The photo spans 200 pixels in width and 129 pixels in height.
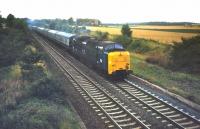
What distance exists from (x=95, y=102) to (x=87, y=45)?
12326mm

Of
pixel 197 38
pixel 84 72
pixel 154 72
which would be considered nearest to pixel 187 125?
pixel 154 72

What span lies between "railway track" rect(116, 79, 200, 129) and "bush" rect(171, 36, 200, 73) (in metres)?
7.12

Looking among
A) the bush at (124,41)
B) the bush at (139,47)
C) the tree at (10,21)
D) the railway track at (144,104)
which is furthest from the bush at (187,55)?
the tree at (10,21)

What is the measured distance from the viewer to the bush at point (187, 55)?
26919 millimetres

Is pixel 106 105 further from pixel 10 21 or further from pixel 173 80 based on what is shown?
pixel 10 21

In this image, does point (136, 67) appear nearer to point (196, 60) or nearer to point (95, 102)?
point (196, 60)

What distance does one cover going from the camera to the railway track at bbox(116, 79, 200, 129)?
14222 mm

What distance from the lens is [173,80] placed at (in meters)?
23.2

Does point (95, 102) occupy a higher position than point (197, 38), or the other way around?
point (197, 38)

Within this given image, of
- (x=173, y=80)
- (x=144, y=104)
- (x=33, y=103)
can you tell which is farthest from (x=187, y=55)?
(x=33, y=103)

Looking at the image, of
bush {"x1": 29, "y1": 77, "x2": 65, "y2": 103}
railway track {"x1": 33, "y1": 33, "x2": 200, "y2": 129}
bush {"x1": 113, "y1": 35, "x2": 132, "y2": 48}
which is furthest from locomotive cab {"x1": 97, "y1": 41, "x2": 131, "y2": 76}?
bush {"x1": 113, "y1": 35, "x2": 132, "y2": 48}

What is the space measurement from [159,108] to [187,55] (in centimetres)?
1247

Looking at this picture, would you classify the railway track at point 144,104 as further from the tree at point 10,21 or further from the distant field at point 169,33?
the tree at point 10,21

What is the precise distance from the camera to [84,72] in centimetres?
2806
